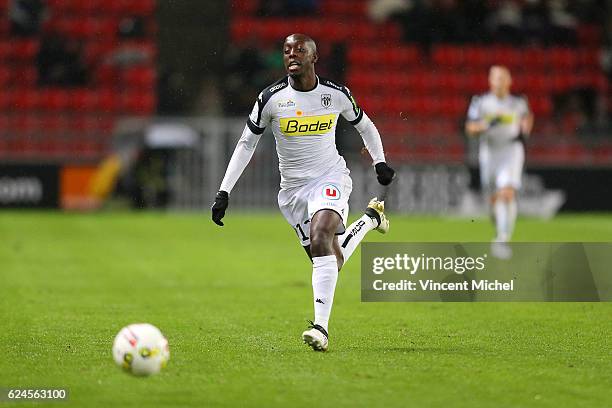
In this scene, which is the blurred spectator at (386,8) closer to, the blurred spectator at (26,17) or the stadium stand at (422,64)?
the stadium stand at (422,64)

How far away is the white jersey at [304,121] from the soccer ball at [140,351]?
2.47 metres

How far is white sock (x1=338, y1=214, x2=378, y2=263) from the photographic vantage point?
9789 millimetres

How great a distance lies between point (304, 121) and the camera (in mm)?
9164

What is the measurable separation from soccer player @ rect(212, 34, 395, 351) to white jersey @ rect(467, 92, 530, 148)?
7632 mm

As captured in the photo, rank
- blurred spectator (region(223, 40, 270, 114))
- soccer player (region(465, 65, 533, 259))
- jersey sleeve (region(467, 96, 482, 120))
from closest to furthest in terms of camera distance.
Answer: jersey sleeve (region(467, 96, 482, 120)) < soccer player (region(465, 65, 533, 259)) < blurred spectator (region(223, 40, 270, 114))

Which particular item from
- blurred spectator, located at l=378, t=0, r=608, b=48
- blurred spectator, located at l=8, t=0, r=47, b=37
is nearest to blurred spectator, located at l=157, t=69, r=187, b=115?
blurred spectator, located at l=8, t=0, r=47, b=37

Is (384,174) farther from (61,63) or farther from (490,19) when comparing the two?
(490,19)

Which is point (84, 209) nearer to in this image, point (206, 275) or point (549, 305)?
point (206, 275)

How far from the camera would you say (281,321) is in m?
10.3

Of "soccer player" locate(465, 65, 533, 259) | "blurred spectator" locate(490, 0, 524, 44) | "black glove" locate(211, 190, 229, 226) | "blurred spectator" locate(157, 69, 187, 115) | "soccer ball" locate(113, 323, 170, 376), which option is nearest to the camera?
"soccer ball" locate(113, 323, 170, 376)

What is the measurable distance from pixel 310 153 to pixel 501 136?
26.9 feet

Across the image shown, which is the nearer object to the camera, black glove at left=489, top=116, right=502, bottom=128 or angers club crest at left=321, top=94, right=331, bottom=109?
angers club crest at left=321, top=94, right=331, bottom=109

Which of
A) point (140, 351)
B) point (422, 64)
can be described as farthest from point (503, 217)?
point (422, 64)

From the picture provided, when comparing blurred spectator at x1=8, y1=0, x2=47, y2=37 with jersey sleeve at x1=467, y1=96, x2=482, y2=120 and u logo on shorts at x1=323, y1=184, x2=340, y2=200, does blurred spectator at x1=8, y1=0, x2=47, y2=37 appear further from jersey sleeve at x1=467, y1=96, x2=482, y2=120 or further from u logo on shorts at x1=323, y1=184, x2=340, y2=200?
u logo on shorts at x1=323, y1=184, x2=340, y2=200
